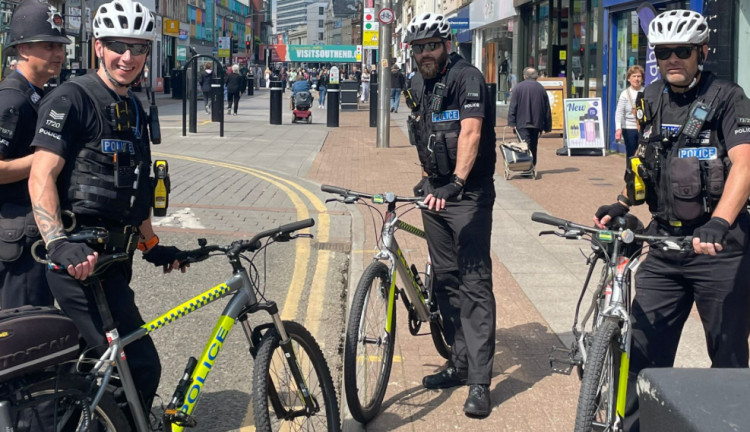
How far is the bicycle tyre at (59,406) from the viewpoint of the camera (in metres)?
2.80

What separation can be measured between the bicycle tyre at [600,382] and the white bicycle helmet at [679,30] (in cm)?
124

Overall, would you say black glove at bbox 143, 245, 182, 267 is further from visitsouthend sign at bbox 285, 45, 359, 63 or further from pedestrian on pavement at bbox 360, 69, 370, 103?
visitsouthend sign at bbox 285, 45, 359, 63

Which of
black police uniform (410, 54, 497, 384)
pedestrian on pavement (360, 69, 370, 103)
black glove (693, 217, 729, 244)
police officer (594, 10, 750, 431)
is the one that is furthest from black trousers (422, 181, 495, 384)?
pedestrian on pavement (360, 69, 370, 103)

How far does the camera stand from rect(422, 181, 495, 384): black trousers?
469 centimetres

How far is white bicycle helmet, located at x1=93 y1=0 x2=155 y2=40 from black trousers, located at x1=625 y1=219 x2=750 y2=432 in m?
2.34

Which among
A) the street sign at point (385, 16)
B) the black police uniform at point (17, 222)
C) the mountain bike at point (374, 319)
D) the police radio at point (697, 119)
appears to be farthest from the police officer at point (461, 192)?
the street sign at point (385, 16)

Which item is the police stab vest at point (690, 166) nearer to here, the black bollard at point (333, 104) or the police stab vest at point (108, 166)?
the police stab vest at point (108, 166)

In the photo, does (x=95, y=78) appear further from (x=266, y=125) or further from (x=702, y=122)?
(x=266, y=125)

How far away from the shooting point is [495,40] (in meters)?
35.4

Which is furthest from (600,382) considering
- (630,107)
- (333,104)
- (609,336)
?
(333,104)

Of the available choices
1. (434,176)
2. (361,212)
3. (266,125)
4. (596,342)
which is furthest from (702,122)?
(266,125)

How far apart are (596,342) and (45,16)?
8.85 ft

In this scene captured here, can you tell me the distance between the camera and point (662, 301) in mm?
3961

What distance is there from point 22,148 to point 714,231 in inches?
111
